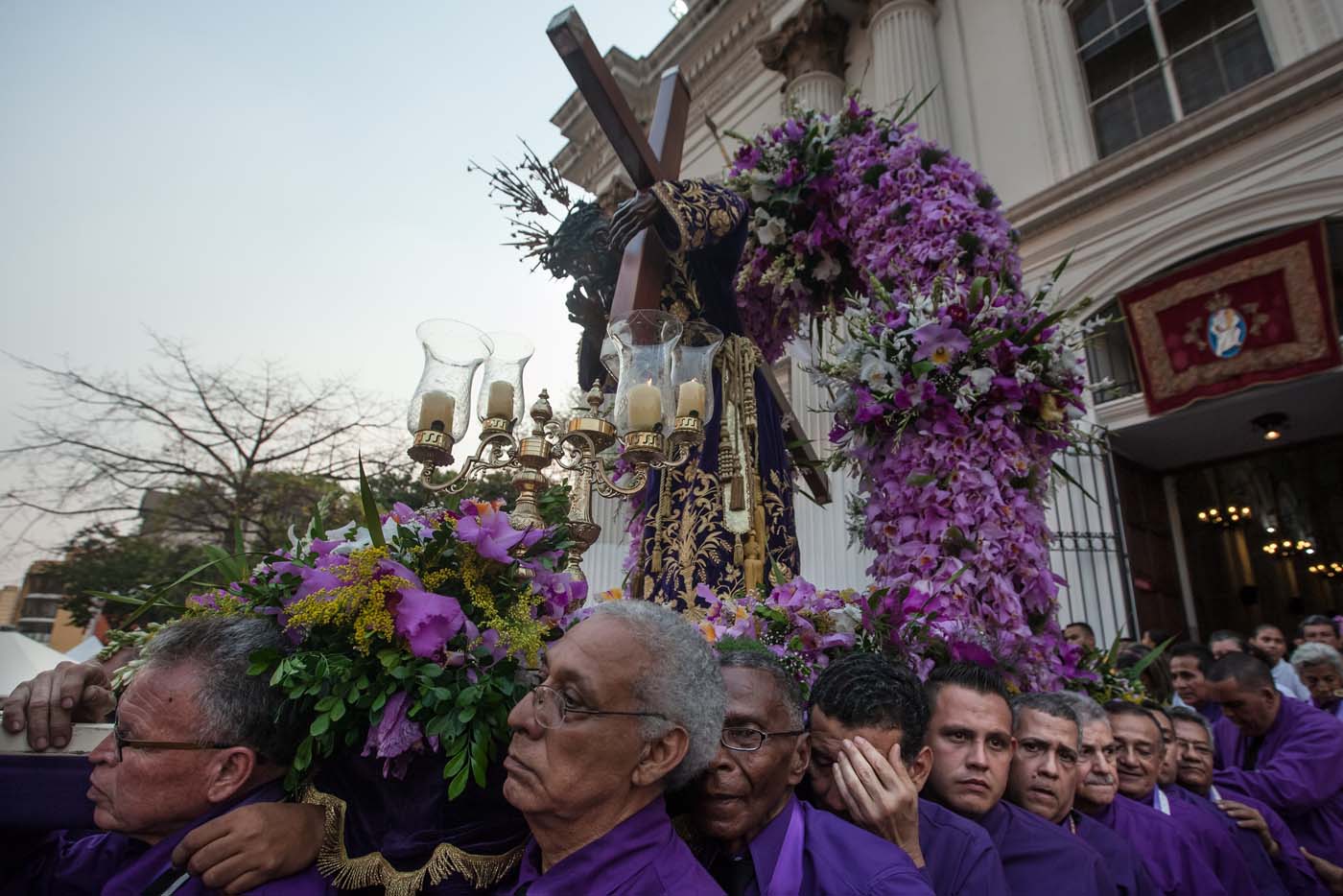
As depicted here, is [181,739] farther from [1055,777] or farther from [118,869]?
[1055,777]

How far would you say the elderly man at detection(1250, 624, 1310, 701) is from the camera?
5426mm

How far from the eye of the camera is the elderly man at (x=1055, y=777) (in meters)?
2.22

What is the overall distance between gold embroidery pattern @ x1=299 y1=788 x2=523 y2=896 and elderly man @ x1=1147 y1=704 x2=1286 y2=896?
8.80ft

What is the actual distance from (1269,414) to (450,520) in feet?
30.2

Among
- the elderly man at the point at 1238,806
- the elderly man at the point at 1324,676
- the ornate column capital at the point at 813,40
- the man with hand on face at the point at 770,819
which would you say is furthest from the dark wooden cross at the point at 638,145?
the ornate column capital at the point at 813,40

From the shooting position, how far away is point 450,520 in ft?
5.50

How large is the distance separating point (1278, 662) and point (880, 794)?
6161 mm

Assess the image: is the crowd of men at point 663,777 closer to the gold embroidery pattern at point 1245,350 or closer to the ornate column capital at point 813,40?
the gold embroidery pattern at point 1245,350

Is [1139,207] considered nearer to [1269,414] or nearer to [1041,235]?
[1041,235]

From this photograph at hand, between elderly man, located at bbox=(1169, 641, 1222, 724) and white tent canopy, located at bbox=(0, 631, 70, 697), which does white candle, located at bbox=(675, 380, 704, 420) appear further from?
elderly man, located at bbox=(1169, 641, 1222, 724)

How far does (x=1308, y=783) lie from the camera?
352 cm

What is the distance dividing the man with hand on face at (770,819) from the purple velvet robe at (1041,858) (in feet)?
1.94

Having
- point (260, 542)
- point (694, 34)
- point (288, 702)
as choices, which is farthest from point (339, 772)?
point (694, 34)

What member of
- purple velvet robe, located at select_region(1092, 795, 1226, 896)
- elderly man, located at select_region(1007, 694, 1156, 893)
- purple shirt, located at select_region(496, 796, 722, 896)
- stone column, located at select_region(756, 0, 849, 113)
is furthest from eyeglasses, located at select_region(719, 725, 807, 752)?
stone column, located at select_region(756, 0, 849, 113)
